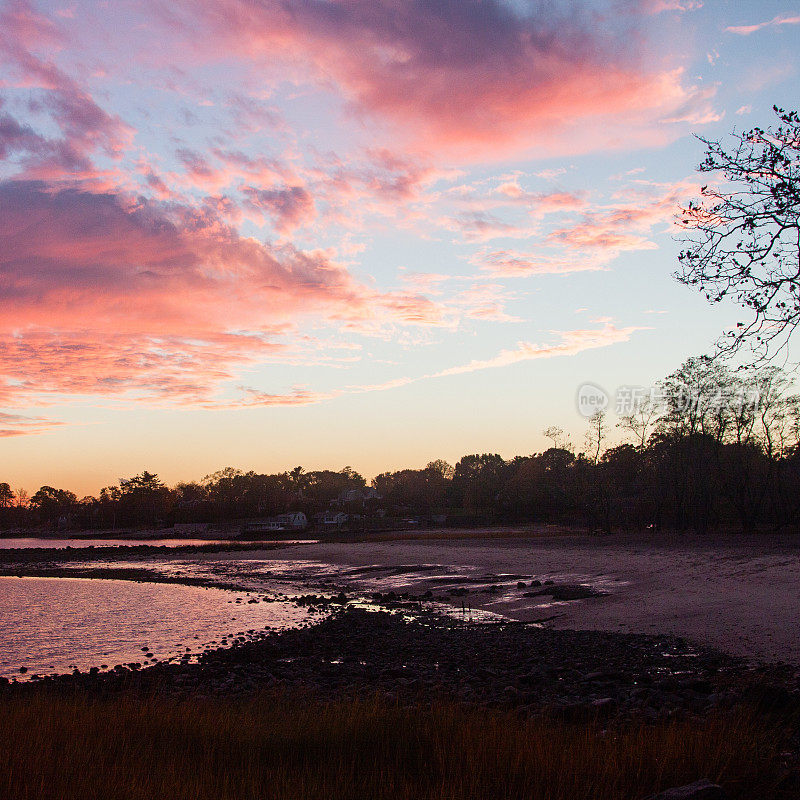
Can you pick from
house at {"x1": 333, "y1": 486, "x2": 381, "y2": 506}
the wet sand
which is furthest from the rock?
house at {"x1": 333, "y1": 486, "x2": 381, "y2": 506}

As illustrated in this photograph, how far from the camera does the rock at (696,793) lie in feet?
16.6

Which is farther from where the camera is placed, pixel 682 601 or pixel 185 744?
pixel 682 601

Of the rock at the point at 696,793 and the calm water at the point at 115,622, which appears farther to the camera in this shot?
the calm water at the point at 115,622

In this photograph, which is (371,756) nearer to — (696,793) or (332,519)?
(696,793)

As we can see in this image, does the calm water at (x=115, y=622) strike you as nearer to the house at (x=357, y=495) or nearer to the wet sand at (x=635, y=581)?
the wet sand at (x=635, y=581)

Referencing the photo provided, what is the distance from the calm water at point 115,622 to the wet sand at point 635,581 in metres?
8.16

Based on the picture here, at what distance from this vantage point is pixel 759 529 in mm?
54969

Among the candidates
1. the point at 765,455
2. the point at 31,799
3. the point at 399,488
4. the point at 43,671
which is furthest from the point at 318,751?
the point at 399,488

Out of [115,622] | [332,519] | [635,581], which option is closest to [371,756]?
[115,622]

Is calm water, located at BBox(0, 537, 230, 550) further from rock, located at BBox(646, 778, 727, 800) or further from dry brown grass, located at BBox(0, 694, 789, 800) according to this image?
rock, located at BBox(646, 778, 727, 800)

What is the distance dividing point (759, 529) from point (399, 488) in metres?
113

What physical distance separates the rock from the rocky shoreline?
3.29m

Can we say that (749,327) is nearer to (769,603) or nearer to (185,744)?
(185,744)

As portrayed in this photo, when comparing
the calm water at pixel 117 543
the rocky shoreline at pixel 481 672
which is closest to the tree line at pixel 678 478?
the rocky shoreline at pixel 481 672
